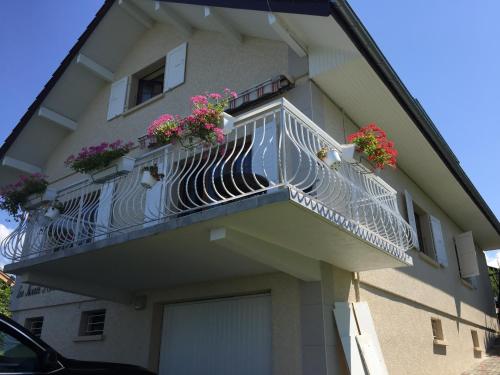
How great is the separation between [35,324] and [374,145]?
868 centimetres

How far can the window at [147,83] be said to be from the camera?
1070cm

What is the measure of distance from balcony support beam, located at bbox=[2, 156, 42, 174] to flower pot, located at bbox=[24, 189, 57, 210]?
461 centimetres

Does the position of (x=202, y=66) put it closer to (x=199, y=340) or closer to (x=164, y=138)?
(x=164, y=138)

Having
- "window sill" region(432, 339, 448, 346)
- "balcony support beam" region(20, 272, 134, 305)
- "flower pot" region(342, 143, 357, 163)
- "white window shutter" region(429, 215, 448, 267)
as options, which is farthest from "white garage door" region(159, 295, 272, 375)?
"white window shutter" region(429, 215, 448, 267)

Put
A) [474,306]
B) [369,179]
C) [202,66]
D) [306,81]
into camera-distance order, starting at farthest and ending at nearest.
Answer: [474,306]
[202,66]
[306,81]
[369,179]

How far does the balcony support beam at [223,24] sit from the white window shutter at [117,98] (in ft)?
11.0

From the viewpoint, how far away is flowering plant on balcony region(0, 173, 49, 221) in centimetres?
739

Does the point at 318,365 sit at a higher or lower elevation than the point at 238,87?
lower

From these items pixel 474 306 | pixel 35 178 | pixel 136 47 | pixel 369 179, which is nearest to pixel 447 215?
pixel 474 306

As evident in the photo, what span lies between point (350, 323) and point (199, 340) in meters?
2.41

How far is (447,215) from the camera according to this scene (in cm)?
1285

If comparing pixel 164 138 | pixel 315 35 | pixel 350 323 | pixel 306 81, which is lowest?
pixel 350 323

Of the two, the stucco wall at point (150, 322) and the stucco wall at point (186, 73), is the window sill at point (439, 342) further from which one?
the stucco wall at point (186, 73)

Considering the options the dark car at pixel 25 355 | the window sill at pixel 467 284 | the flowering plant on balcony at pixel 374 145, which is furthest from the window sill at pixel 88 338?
the window sill at pixel 467 284
